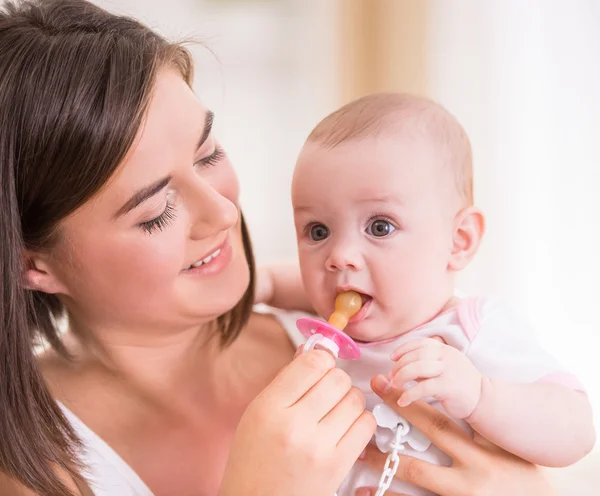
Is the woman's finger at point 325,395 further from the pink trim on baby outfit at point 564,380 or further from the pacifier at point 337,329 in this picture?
the pink trim on baby outfit at point 564,380

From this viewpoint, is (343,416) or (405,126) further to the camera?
(405,126)

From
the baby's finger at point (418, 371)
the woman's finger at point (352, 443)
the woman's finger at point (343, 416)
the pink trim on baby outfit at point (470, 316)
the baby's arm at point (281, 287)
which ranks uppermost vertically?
the baby's finger at point (418, 371)

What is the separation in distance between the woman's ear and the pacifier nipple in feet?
1.77

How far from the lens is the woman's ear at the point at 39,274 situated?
51.6 inches

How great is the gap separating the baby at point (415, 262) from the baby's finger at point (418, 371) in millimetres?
84

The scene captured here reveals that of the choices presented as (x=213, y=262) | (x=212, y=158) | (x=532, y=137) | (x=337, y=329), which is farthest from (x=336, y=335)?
(x=532, y=137)

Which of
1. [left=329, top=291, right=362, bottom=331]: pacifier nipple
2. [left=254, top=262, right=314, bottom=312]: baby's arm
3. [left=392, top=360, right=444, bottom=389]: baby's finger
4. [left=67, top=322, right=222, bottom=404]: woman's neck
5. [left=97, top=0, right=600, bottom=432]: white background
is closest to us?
[left=392, top=360, right=444, bottom=389]: baby's finger

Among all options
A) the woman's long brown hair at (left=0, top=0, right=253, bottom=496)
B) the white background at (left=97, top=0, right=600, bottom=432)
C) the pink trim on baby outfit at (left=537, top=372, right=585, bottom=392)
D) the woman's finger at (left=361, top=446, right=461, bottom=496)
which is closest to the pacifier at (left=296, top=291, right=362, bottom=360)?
the woman's finger at (left=361, top=446, right=461, bottom=496)

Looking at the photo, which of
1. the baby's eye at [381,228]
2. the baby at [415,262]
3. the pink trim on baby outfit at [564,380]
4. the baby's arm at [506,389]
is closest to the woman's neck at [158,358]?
the baby at [415,262]

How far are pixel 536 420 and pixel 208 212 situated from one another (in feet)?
2.10

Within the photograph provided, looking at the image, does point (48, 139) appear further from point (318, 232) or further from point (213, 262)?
point (318, 232)

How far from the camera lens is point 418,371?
104 centimetres

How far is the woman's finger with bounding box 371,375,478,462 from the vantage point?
1183 millimetres

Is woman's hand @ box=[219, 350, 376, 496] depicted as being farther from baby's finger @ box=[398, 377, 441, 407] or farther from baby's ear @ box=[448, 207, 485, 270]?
baby's ear @ box=[448, 207, 485, 270]
